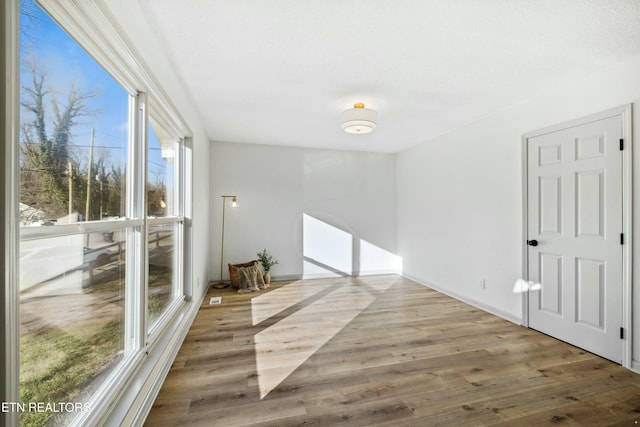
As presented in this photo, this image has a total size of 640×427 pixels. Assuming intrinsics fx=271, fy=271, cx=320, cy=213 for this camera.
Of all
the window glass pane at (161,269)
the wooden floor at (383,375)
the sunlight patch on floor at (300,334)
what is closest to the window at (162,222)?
the window glass pane at (161,269)

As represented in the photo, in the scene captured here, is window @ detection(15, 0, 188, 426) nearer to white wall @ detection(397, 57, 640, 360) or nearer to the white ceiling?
the white ceiling

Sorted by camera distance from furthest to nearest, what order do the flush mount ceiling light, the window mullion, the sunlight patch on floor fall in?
the flush mount ceiling light, the sunlight patch on floor, the window mullion

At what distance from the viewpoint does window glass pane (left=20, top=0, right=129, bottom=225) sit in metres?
0.96

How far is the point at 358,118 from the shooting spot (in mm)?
2916

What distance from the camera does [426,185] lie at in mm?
4664

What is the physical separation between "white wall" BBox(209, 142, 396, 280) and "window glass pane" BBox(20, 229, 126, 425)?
10.2ft

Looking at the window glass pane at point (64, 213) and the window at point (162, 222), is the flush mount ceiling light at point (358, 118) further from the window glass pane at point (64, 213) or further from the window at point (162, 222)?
the window glass pane at point (64, 213)

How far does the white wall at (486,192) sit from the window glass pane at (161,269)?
12.2 ft

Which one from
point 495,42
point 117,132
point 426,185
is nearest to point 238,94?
point 117,132

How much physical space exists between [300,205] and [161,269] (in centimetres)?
288

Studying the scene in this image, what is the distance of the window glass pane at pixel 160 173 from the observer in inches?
85.0

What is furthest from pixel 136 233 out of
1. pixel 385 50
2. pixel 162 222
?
pixel 385 50

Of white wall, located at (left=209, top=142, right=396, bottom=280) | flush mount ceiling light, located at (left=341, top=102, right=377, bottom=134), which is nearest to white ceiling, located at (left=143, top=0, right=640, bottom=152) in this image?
flush mount ceiling light, located at (left=341, top=102, right=377, bottom=134)

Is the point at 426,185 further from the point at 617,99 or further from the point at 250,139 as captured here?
the point at 250,139
